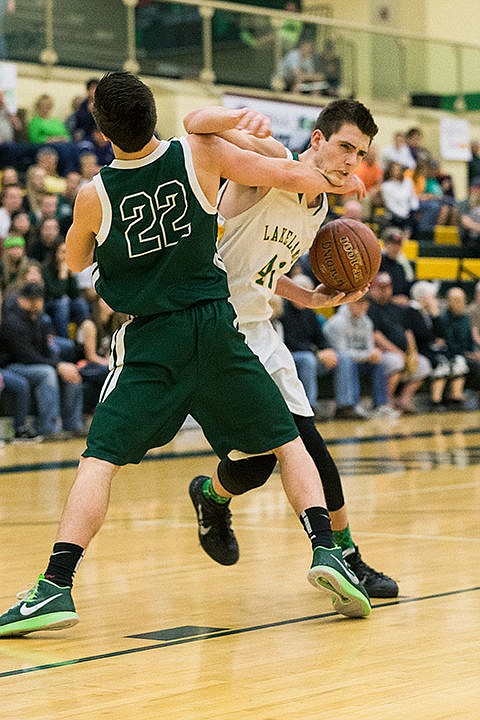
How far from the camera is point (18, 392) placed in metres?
11.1

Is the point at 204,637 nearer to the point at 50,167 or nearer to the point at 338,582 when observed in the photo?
the point at 338,582

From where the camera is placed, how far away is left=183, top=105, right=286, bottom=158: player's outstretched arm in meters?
3.93

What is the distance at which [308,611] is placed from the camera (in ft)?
13.9

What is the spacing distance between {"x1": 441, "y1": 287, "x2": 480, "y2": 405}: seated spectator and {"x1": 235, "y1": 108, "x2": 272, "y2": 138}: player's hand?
11217 mm

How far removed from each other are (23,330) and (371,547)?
6.29 metres

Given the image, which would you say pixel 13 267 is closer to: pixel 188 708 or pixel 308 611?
pixel 308 611

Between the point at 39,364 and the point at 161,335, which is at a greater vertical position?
the point at 161,335

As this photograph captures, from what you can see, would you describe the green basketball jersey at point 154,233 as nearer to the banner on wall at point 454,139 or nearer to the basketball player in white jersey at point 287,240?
the basketball player in white jersey at point 287,240

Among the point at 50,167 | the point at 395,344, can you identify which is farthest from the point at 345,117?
the point at 395,344

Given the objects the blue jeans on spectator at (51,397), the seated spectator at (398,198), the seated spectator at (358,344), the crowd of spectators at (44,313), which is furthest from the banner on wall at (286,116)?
the blue jeans on spectator at (51,397)

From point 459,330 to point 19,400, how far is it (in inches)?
235

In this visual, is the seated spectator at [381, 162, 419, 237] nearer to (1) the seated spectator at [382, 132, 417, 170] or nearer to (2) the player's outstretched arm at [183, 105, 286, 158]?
(1) the seated spectator at [382, 132, 417, 170]

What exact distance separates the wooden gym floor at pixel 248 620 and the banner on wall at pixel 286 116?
8.87m

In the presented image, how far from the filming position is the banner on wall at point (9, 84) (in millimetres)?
13742
